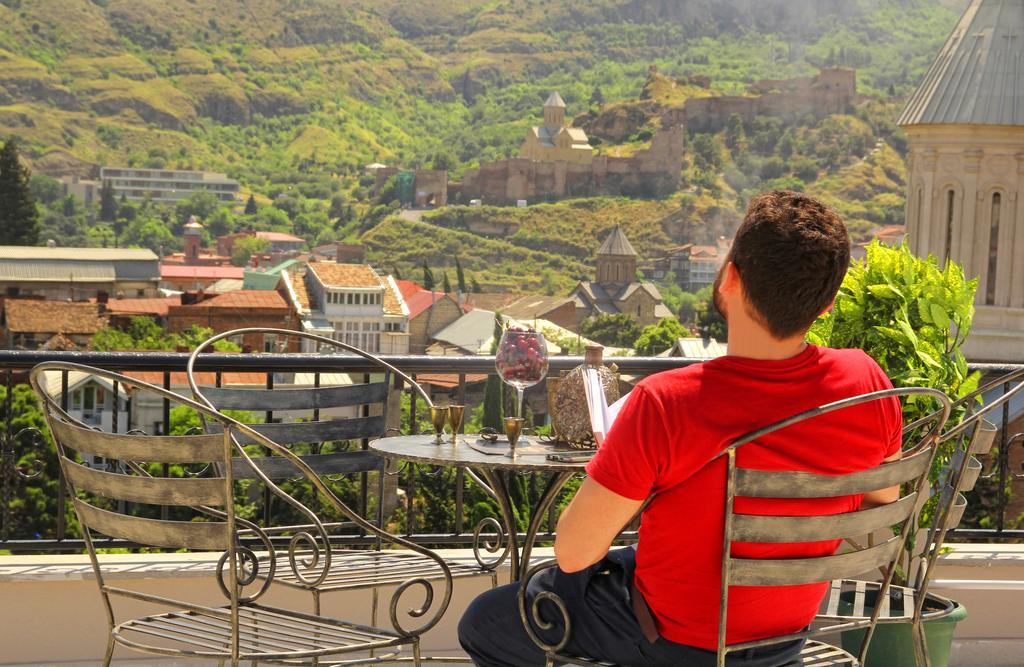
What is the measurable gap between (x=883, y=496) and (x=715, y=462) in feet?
1.27

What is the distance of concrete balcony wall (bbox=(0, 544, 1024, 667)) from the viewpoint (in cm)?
265

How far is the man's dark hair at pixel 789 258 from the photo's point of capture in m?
1.38

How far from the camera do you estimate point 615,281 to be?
279 ft

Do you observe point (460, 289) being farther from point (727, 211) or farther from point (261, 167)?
point (261, 167)

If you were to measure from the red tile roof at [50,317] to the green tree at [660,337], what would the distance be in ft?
100

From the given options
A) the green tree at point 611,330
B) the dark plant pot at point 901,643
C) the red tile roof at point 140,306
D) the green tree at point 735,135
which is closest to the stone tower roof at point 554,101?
the green tree at point 735,135

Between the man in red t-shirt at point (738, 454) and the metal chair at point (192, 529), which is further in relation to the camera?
the metal chair at point (192, 529)

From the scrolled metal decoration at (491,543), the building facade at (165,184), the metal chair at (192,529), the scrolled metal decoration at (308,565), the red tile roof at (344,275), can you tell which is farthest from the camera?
the building facade at (165,184)

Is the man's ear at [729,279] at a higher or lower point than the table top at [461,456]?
higher

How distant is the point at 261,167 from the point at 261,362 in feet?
368

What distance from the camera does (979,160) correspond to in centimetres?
3181

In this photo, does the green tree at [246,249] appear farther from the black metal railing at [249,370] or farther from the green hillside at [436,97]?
the black metal railing at [249,370]

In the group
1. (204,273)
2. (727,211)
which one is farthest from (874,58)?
(204,273)

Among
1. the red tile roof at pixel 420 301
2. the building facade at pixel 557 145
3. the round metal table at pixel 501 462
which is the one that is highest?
the building facade at pixel 557 145
